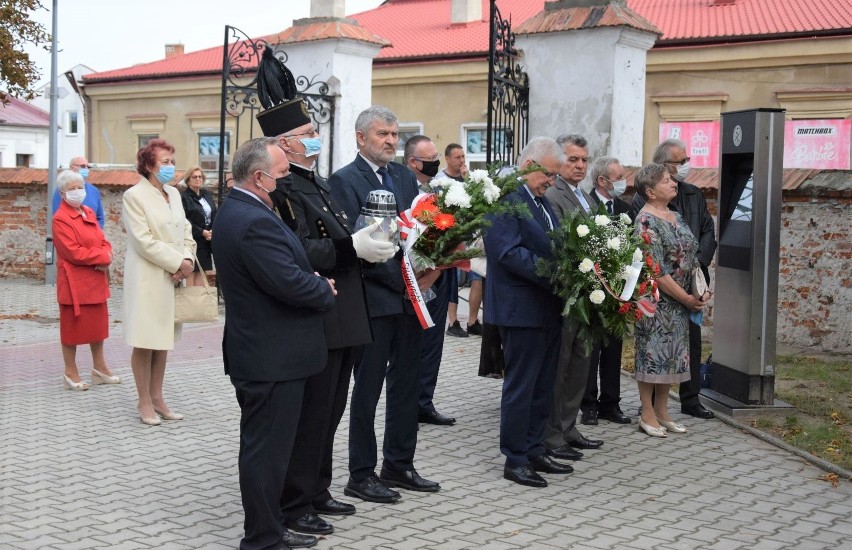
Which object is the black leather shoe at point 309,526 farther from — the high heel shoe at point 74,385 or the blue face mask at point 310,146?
the high heel shoe at point 74,385

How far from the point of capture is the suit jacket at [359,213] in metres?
5.80

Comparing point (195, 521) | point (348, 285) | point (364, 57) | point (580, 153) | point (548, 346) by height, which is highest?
point (364, 57)

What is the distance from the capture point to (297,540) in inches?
202

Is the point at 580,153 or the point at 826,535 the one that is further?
the point at 580,153

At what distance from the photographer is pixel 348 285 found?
17.9 feet

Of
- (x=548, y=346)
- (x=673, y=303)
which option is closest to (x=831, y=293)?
(x=673, y=303)

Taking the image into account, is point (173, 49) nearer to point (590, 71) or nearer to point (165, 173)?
point (590, 71)

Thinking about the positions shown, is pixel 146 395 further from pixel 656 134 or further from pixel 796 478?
pixel 656 134

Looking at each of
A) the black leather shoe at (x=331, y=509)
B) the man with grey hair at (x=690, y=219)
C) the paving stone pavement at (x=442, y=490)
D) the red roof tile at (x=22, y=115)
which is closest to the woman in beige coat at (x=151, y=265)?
the paving stone pavement at (x=442, y=490)

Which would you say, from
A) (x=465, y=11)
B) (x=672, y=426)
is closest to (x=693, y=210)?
(x=672, y=426)

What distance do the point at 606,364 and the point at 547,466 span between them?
1677mm

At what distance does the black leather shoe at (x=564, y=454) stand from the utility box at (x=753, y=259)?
6.65 feet

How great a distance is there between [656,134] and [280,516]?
71.9 feet

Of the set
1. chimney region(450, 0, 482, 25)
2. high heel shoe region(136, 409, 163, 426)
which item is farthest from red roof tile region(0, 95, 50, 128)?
high heel shoe region(136, 409, 163, 426)
